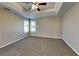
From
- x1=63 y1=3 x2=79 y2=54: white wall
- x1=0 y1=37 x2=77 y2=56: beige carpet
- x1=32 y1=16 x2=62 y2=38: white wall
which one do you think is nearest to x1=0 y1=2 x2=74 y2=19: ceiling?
x1=63 y1=3 x2=79 y2=54: white wall

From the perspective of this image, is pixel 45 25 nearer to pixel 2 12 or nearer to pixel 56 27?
pixel 56 27

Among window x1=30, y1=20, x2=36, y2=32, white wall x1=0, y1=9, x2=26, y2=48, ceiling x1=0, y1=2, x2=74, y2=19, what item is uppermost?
ceiling x1=0, y1=2, x2=74, y2=19

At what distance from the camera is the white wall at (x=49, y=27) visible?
8.20 metres

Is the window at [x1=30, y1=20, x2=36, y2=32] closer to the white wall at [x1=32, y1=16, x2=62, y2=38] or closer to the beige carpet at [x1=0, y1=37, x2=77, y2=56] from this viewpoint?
the white wall at [x1=32, y1=16, x2=62, y2=38]

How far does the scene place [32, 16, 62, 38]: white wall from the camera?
26.9 feet

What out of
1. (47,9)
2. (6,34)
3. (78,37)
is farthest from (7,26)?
(78,37)

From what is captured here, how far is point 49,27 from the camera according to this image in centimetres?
861

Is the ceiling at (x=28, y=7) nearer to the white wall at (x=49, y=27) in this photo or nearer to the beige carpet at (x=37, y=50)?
the white wall at (x=49, y=27)

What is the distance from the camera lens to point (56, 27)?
326 inches

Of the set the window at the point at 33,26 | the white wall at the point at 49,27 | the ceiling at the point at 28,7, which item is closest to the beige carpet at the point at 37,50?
the ceiling at the point at 28,7

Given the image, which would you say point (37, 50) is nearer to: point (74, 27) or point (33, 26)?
point (74, 27)

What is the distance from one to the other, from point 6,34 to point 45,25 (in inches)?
172

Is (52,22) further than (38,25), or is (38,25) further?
(38,25)

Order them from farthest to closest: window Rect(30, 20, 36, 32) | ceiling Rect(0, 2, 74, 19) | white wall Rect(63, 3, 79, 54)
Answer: window Rect(30, 20, 36, 32)
ceiling Rect(0, 2, 74, 19)
white wall Rect(63, 3, 79, 54)
